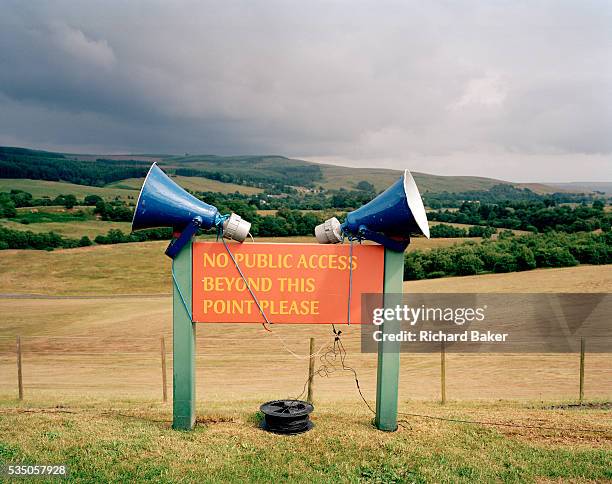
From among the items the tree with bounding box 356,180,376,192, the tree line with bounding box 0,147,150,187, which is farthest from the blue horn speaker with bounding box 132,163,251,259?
the tree with bounding box 356,180,376,192

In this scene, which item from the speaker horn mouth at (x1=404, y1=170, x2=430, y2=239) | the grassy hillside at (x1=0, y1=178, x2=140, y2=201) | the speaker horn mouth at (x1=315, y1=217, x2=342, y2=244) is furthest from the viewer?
the grassy hillside at (x1=0, y1=178, x2=140, y2=201)

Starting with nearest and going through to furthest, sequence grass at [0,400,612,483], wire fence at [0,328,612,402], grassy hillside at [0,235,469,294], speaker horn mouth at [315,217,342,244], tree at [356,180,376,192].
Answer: grass at [0,400,612,483] → speaker horn mouth at [315,217,342,244] → wire fence at [0,328,612,402] → grassy hillside at [0,235,469,294] → tree at [356,180,376,192]

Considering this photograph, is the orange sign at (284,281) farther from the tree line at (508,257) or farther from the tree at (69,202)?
the tree at (69,202)

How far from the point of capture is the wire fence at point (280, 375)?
13734mm

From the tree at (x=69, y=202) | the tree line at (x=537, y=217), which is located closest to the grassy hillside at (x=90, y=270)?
the tree line at (x=537, y=217)

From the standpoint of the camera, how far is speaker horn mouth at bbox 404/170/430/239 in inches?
302

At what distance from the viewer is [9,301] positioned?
132ft

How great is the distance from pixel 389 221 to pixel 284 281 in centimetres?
189

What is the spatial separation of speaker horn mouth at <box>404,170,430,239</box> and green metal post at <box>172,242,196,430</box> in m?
3.45

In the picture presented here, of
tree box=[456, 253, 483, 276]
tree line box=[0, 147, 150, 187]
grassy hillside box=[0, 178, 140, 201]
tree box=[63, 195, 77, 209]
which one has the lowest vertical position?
tree box=[456, 253, 483, 276]

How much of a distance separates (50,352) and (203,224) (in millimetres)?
16881

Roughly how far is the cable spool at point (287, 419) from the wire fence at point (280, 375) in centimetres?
411

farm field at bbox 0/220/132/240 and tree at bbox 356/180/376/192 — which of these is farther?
tree at bbox 356/180/376/192

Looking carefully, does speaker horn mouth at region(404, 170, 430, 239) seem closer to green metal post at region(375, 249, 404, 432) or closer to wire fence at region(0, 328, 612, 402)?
green metal post at region(375, 249, 404, 432)
